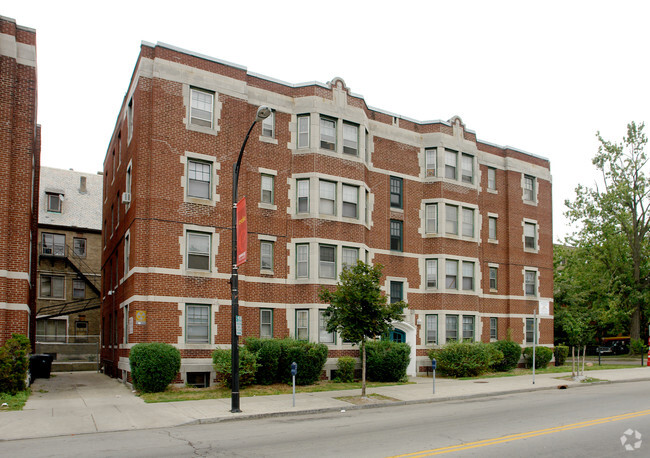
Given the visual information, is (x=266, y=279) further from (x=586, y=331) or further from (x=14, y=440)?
(x=586, y=331)

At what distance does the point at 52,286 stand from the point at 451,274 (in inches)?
1032

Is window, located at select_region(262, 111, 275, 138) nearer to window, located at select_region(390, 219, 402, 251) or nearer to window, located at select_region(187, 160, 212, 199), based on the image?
window, located at select_region(187, 160, 212, 199)

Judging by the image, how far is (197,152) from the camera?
2288 cm

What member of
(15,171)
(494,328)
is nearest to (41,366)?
(15,171)

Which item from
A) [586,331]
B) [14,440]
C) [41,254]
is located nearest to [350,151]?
[14,440]

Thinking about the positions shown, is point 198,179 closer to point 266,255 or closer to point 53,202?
point 266,255

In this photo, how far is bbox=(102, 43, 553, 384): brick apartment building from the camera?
22.1 m

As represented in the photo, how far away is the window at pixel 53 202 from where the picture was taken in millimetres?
41088

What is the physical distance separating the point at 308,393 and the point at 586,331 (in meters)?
32.4

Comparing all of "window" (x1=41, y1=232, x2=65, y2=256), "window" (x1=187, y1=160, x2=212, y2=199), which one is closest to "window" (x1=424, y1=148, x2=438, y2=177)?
"window" (x1=187, y1=160, x2=212, y2=199)

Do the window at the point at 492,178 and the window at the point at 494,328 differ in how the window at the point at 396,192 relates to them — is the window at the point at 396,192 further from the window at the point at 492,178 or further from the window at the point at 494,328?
the window at the point at 494,328

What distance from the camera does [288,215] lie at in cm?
2497

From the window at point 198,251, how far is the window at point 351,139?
24.5 feet

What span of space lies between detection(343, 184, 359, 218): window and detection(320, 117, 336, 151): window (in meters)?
1.85
